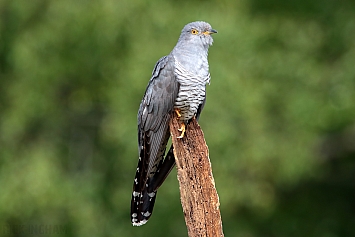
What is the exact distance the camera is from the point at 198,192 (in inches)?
163

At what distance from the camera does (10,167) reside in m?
8.95

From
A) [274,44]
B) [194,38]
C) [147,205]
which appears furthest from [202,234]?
[274,44]

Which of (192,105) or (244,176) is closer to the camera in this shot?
(192,105)

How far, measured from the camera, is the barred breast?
184 inches

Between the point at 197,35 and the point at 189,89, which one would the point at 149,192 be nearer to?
the point at 189,89

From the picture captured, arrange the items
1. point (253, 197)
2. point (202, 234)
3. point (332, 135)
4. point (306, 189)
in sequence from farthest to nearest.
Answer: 1. point (306, 189)
2. point (332, 135)
3. point (253, 197)
4. point (202, 234)

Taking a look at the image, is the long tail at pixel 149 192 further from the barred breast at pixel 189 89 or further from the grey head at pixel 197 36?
the grey head at pixel 197 36

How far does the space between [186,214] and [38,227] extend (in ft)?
17.2

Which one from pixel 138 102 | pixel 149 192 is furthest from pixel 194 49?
pixel 138 102

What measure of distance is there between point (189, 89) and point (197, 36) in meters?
0.49

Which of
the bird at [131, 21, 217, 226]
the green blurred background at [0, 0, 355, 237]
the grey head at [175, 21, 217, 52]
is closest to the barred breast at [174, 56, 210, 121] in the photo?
the bird at [131, 21, 217, 226]

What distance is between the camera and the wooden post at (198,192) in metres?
4.11

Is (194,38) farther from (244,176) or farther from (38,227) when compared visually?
(38,227)

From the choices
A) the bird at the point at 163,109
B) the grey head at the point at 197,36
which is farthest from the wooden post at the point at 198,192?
the grey head at the point at 197,36
